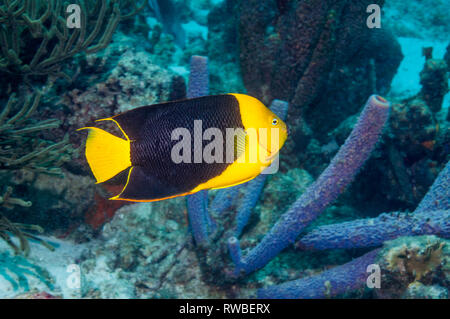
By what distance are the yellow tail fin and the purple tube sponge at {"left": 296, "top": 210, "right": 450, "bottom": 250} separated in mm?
1820

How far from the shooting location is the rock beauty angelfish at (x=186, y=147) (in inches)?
49.6

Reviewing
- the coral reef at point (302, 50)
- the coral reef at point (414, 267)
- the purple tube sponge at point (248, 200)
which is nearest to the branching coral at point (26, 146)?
the purple tube sponge at point (248, 200)

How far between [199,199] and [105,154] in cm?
146

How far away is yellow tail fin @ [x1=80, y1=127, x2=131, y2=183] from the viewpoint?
1197mm

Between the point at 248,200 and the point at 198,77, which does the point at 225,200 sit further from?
the point at 198,77

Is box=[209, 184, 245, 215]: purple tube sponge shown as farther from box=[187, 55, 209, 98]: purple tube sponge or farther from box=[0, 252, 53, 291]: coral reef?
box=[0, 252, 53, 291]: coral reef

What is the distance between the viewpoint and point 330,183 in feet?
7.29

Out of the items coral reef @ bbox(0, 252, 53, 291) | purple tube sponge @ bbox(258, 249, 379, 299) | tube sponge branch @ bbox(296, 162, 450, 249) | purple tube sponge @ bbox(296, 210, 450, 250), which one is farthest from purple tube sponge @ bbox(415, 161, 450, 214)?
coral reef @ bbox(0, 252, 53, 291)

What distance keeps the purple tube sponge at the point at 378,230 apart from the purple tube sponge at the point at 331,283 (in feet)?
0.49

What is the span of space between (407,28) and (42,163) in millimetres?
13596

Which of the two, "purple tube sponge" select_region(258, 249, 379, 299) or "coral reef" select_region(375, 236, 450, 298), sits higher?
"coral reef" select_region(375, 236, 450, 298)

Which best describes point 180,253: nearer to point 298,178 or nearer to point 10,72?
point 298,178

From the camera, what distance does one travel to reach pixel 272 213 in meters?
3.49

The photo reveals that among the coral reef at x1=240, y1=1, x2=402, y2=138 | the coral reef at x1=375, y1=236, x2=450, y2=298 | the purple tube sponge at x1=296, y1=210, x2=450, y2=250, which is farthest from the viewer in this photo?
the coral reef at x1=240, y1=1, x2=402, y2=138
